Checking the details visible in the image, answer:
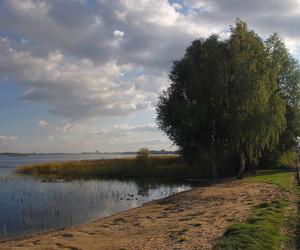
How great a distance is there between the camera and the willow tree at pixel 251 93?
104ft

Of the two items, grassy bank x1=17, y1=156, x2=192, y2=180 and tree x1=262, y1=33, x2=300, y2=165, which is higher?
tree x1=262, y1=33, x2=300, y2=165

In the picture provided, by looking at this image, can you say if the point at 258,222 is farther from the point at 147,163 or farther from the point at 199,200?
the point at 147,163

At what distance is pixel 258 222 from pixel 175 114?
21.3m

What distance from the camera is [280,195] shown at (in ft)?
72.8

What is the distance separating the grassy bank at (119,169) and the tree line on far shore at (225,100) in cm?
1435

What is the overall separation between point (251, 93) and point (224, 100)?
263 centimetres

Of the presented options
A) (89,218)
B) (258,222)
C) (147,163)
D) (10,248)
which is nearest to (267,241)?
(258,222)

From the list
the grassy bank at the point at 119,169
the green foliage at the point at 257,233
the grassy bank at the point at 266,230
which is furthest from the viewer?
the grassy bank at the point at 119,169

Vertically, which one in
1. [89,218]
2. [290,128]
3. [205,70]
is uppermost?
[205,70]

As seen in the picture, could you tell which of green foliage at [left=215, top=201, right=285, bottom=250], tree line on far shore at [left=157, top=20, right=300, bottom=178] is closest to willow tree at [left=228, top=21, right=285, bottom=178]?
tree line on far shore at [left=157, top=20, right=300, bottom=178]

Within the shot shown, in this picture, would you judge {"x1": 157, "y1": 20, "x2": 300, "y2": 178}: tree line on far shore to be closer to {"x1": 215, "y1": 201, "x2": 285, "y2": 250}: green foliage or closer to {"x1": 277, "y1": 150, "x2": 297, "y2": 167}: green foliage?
{"x1": 277, "y1": 150, "x2": 297, "y2": 167}: green foliage

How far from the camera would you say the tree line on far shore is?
104 feet

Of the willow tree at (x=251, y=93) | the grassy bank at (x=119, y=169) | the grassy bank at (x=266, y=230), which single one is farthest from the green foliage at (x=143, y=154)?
the grassy bank at (x=266, y=230)

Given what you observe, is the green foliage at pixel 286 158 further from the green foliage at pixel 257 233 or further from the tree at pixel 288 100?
the green foliage at pixel 257 233
